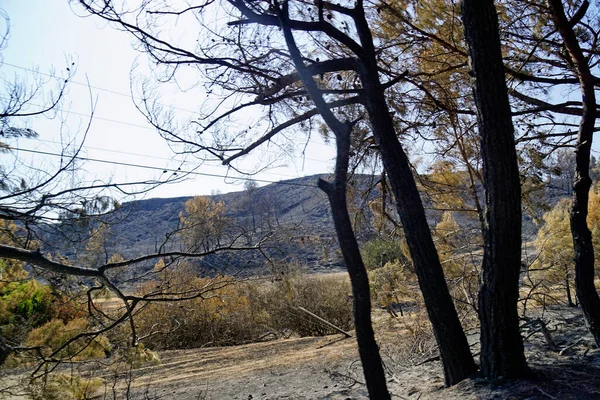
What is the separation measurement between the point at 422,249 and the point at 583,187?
2276 mm

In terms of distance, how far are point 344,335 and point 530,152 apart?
6889mm

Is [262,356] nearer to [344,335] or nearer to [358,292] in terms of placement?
[344,335]

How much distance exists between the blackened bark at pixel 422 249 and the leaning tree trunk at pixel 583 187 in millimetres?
1730

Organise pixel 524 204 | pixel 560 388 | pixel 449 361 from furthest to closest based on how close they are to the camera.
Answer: pixel 524 204 < pixel 449 361 < pixel 560 388

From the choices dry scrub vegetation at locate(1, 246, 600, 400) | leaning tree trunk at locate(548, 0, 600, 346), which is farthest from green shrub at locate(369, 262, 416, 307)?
leaning tree trunk at locate(548, 0, 600, 346)

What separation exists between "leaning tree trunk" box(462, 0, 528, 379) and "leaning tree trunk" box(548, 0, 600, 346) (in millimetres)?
1775

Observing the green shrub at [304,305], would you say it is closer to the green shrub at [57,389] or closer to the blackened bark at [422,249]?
the green shrub at [57,389]

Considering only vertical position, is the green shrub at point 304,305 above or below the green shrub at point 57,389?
below

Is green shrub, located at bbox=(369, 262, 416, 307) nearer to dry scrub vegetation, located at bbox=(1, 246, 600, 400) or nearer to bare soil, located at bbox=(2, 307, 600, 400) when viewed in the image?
dry scrub vegetation, located at bbox=(1, 246, 600, 400)

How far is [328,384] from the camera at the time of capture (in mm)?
6387

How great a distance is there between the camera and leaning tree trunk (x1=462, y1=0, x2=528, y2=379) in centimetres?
354

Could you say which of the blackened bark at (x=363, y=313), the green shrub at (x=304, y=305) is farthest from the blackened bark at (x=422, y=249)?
the green shrub at (x=304, y=305)

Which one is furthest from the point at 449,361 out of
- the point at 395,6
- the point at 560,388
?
the point at 395,6

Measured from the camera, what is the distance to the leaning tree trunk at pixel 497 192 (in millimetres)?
3539
